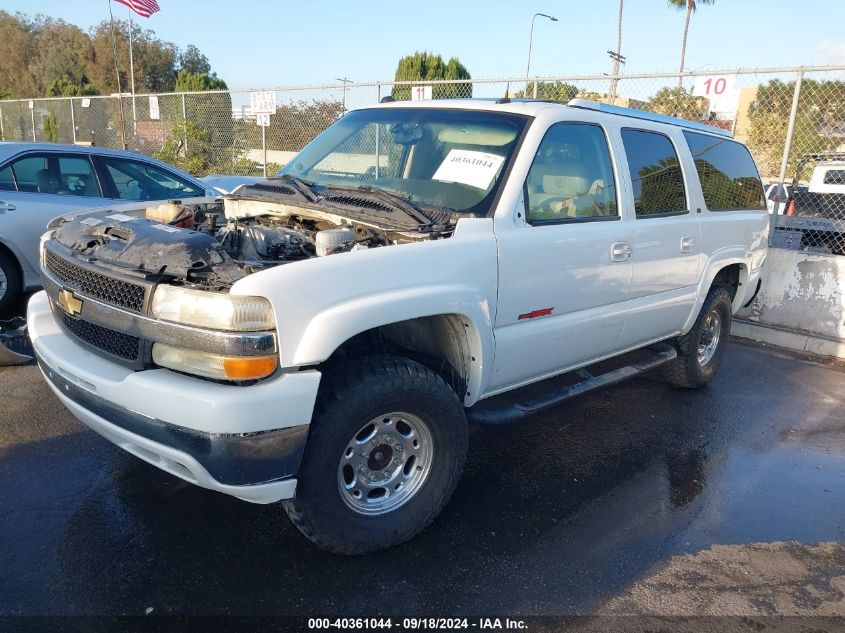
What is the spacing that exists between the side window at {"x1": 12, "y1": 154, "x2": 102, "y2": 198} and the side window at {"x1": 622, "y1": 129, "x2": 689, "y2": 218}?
5.15 metres

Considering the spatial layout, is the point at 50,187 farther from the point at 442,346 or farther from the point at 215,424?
the point at 215,424

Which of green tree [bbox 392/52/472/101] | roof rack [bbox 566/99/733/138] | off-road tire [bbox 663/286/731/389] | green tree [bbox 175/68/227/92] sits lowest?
off-road tire [bbox 663/286/731/389]

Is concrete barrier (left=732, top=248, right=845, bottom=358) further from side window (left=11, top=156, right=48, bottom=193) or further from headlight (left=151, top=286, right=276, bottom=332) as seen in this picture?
side window (left=11, top=156, right=48, bottom=193)

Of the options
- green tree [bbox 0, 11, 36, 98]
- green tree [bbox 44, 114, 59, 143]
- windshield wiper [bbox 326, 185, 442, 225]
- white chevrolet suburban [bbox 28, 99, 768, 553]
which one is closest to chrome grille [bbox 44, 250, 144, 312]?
white chevrolet suburban [bbox 28, 99, 768, 553]

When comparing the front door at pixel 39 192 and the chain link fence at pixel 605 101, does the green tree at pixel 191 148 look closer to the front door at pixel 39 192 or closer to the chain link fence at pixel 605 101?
the chain link fence at pixel 605 101

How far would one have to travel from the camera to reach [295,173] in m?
4.14

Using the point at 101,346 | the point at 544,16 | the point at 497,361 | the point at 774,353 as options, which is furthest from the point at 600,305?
the point at 544,16

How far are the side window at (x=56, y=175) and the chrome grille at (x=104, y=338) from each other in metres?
3.80

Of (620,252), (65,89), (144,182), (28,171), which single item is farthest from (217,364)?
(65,89)

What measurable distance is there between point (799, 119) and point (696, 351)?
6.28m

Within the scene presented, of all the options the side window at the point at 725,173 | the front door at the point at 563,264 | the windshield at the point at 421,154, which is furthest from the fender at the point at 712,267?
the windshield at the point at 421,154

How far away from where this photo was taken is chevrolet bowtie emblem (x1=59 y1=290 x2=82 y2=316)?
2846mm

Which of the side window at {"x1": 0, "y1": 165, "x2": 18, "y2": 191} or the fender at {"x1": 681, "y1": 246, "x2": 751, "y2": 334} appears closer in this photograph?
the fender at {"x1": 681, "y1": 246, "x2": 751, "y2": 334}

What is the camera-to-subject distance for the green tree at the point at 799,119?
8.06 m
